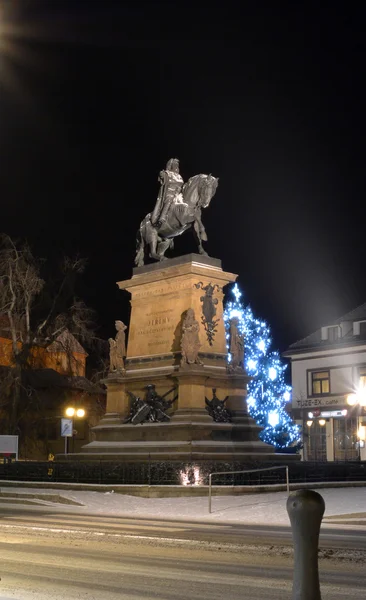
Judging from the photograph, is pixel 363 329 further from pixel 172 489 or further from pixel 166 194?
pixel 172 489

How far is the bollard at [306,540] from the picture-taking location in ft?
15.8

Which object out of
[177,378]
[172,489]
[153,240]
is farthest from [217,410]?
[153,240]

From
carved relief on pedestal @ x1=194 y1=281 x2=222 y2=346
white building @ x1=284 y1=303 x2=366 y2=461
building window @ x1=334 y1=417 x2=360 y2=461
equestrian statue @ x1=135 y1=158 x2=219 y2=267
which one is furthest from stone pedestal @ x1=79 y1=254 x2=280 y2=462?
building window @ x1=334 y1=417 x2=360 y2=461

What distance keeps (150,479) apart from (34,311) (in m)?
25.8

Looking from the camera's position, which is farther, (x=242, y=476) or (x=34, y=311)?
(x=34, y=311)

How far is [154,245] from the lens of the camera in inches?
1348

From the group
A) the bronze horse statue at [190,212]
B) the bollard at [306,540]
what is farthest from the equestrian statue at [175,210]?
the bollard at [306,540]

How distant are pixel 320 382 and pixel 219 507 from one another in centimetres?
4981

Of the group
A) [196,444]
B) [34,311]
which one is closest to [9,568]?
[196,444]

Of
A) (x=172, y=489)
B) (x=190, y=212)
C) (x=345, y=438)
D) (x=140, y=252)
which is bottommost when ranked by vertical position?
(x=172, y=489)

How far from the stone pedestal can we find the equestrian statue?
138 centimetres

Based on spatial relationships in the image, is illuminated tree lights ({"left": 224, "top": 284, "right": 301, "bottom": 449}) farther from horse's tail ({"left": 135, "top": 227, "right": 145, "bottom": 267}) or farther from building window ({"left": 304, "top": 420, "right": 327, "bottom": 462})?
horse's tail ({"left": 135, "top": 227, "right": 145, "bottom": 267})

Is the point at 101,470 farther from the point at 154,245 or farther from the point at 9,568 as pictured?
the point at 9,568

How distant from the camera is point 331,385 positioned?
6944 centimetres
